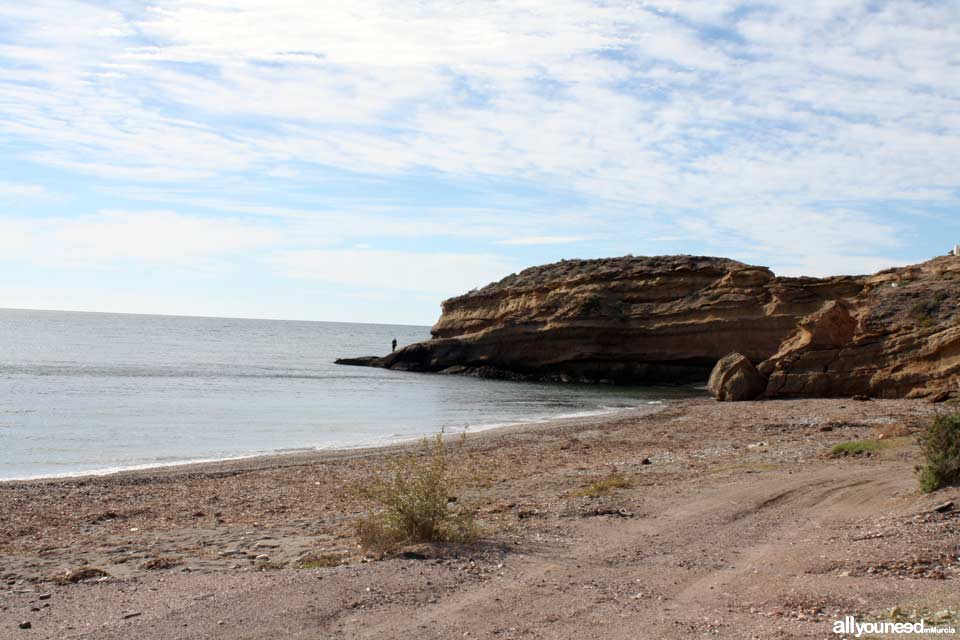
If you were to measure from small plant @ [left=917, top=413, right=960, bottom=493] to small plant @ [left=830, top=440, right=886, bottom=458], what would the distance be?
5.27 metres

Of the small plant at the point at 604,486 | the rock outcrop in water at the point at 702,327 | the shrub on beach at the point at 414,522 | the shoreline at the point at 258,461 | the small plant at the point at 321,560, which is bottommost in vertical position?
the shoreline at the point at 258,461

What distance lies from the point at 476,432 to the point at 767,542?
18.6 metres

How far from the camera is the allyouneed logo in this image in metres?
5.73

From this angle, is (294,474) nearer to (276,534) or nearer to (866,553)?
(276,534)

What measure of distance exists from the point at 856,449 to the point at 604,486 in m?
5.97

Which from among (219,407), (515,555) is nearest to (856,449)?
(515,555)

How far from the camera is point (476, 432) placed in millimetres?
27547

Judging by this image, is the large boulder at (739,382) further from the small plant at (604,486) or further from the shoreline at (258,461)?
the small plant at (604,486)

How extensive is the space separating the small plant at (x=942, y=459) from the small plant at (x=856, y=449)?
5.27 metres

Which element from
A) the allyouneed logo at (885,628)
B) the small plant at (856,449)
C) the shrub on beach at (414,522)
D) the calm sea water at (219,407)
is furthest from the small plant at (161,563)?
the small plant at (856,449)

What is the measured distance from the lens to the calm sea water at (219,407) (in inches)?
897

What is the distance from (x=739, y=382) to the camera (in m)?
36.5

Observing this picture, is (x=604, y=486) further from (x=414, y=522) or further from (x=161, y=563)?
(x=161, y=563)

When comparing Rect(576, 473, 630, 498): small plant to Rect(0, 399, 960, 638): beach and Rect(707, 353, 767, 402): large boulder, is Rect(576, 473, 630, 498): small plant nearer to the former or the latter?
Rect(0, 399, 960, 638): beach
